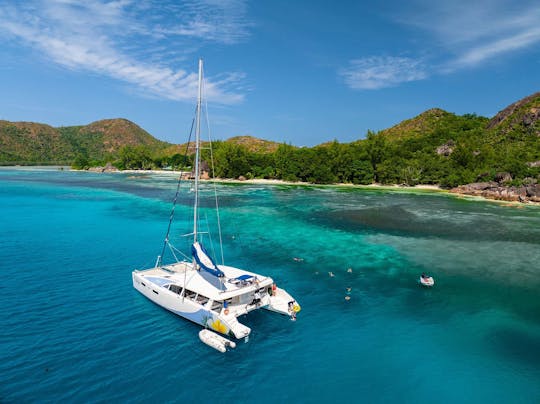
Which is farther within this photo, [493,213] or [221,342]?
[493,213]

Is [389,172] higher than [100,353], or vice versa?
[389,172]

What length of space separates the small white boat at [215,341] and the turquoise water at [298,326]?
0.43 meters

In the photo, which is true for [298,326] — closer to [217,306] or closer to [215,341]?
[217,306]

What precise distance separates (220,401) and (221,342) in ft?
11.9

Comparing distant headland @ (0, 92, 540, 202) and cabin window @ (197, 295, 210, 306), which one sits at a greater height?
distant headland @ (0, 92, 540, 202)

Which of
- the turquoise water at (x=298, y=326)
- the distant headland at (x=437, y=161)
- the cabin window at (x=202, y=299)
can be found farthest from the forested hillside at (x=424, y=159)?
the cabin window at (x=202, y=299)

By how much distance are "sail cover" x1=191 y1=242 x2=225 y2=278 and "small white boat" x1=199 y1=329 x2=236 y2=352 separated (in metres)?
3.48

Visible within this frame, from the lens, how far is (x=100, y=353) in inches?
674

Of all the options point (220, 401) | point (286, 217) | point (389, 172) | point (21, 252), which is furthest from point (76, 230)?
point (389, 172)

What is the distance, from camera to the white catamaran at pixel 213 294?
18906 millimetres

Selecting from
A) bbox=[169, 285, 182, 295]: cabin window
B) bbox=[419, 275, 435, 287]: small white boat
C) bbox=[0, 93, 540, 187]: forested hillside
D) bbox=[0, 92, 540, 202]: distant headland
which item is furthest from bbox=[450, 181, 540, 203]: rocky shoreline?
bbox=[169, 285, 182, 295]: cabin window

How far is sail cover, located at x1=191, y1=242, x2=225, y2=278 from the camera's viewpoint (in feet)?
68.0

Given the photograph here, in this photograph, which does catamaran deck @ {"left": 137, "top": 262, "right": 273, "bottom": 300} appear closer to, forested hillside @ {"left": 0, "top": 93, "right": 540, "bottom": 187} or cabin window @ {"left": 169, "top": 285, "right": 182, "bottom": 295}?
cabin window @ {"left": 169, "top": 285, "right": 182, "bottom": 295}

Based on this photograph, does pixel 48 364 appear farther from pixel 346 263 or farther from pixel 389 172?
pixel 389 172
